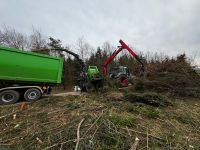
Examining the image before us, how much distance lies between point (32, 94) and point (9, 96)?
1050 millimetres

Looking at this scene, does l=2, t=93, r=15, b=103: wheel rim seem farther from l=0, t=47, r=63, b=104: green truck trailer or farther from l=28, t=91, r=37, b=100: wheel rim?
l=28, t=91, r=37, b=100: wheel rim

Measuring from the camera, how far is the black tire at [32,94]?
26.2ft

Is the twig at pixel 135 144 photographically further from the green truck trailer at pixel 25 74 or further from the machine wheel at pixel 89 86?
the machine wheel at pixel 89 86

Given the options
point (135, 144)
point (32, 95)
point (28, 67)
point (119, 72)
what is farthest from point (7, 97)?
point (119, 72)

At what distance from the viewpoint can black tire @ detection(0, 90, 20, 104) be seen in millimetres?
7367

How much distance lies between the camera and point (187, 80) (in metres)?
8.44

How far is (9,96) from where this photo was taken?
7.59 m

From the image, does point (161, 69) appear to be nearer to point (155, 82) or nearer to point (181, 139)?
point (155, 82)

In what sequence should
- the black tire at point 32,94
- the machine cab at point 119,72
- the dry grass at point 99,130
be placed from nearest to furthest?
1. the dry grass at point 99,130
2. the black tire at point 32,94
3. the machine cab at point 119,72

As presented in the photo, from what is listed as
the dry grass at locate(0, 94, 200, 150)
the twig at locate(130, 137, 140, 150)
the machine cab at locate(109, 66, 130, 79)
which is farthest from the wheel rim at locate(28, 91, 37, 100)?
the machine cab at locate(109, 66, 130, 79)

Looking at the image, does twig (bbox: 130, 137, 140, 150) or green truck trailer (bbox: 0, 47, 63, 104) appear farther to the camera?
green truck trailer (bbox: 0, 47, 63, 104)

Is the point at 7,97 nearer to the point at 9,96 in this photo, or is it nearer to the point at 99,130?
the point at 9,96

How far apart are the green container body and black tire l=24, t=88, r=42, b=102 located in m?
0.52

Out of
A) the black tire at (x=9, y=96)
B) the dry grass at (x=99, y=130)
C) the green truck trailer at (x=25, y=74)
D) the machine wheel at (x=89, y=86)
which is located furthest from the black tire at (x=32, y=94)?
the machine wheel at (x=89, y=86)
